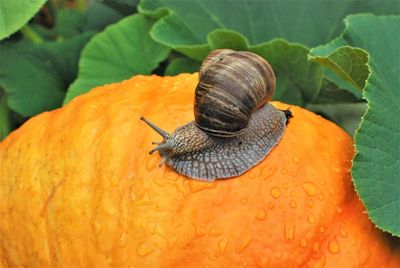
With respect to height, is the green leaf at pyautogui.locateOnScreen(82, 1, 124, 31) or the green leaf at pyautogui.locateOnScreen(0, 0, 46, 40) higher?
the green leaf at pyautogui.locateOnScreen(0, 0, 46, 40)

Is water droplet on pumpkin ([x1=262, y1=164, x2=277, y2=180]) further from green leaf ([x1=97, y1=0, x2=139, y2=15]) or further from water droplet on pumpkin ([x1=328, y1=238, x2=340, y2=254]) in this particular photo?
green leaf ([x1=97, y1=0, x2=139, y2=15])

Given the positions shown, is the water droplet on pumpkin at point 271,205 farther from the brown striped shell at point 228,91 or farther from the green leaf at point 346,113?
the green leaf at point 346,113

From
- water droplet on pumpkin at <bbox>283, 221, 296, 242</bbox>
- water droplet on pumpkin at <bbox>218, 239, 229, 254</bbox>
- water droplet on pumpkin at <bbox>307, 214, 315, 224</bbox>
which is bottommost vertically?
water droplet on pumpkin at <bbox>307, 214, 315, 224</bbox>

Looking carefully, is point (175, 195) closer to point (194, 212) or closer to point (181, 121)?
point (194, 212)

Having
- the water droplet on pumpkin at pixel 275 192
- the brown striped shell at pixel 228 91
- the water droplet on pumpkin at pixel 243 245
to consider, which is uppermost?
the brown striped shell at pixel 228 91

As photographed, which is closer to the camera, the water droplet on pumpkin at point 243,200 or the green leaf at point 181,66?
the water droplet on pumpkin at point 243,200

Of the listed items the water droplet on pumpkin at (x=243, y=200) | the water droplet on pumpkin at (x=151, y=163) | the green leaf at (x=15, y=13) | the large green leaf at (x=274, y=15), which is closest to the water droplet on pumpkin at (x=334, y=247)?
the water droplet on pumpkin at (x=243, y=200)

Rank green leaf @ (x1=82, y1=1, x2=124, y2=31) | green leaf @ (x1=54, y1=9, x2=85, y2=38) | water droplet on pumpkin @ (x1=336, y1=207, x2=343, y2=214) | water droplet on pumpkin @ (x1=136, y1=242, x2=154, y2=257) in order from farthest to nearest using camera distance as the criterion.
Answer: green leaf @ (x1=54, y1=9, x2=85, y2=38), green leaf @ (x1=82, y1=1, x2=124, y2=31), water droplet on pumpkin @ (x1=336, y1=207, x2=343, y2=214), water droplet on pumpkin @ (x1=136, y1=242, x2=154, y2=257)

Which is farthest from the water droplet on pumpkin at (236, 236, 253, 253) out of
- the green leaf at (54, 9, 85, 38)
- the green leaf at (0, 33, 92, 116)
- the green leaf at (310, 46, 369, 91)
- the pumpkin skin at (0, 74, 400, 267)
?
the green leaf at (54, 9, 85, 38)
